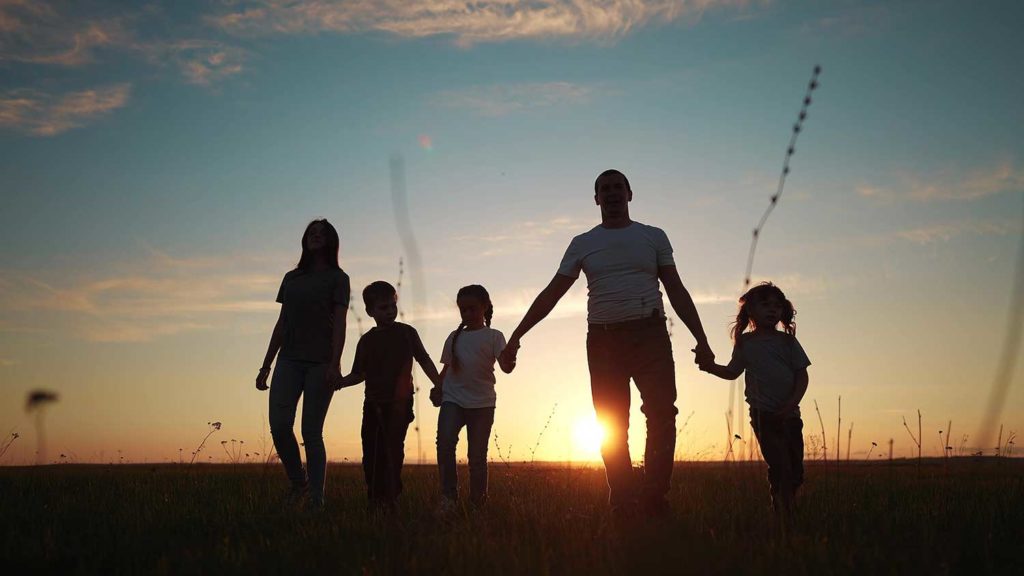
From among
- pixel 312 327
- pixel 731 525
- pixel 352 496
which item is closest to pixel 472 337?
pixel 312 327

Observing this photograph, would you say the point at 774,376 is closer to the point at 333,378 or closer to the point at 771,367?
the point at 771,367

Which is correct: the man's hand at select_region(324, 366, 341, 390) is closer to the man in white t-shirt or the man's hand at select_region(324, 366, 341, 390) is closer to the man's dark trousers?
the man in white t-shirt

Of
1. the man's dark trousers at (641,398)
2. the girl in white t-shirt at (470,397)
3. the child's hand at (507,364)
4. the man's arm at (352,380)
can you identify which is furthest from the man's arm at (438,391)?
the man's dark trousers at (641,398)

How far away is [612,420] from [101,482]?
6.08 m

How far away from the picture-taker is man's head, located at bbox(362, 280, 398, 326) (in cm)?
759

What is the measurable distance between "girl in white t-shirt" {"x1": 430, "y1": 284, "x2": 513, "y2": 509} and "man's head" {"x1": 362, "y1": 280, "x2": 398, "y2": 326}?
580 mm

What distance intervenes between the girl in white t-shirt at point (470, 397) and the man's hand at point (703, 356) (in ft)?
6.00

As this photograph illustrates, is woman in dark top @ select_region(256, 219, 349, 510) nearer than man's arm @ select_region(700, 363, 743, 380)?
No

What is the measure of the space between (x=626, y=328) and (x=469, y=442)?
6.84 ft

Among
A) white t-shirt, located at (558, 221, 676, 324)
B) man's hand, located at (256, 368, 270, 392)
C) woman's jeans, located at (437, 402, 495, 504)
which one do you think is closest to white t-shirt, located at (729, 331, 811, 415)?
white t-shirt, located at (558, 221, 676, 324)

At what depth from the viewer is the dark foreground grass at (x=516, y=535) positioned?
13.8 ft

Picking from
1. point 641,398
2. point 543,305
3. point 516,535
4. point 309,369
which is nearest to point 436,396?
point 309,369

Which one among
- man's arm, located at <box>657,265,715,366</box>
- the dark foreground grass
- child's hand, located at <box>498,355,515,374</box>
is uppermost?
man's arm, located at <box>657,265,715,366</box>

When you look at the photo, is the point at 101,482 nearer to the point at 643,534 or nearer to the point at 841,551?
the point at 643,534
